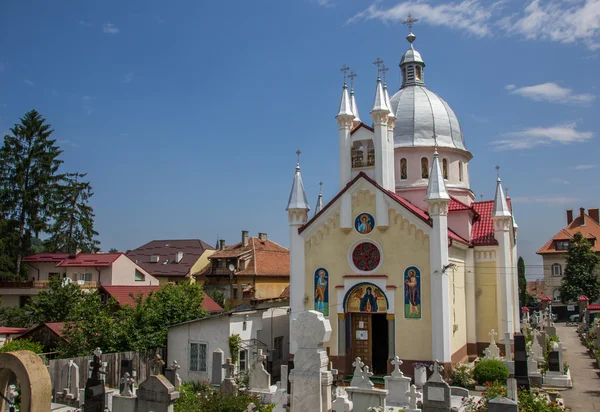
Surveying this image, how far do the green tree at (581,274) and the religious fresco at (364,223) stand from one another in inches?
1482

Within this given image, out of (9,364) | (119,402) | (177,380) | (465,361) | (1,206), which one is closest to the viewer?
(9,364)

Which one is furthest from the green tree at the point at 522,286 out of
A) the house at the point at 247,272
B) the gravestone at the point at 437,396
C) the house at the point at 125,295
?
the gravestone at the point at 437,396

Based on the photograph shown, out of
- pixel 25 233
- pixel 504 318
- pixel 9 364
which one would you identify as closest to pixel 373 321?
pixel 504 318

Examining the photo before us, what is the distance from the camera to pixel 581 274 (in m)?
53.0

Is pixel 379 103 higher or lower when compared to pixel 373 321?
higher

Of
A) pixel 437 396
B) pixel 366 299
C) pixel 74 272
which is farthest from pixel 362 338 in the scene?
pixel 74 272

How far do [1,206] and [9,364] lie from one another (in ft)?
135

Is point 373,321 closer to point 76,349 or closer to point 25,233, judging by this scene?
point 76,349

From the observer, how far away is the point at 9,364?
8.27 m

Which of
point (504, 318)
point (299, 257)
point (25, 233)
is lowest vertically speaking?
point (504, 318)

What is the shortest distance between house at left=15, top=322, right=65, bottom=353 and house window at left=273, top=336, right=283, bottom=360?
33.6 ft

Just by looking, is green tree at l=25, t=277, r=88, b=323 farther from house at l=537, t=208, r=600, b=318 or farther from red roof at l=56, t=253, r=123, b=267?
house at l=537, t=208, r=600, b=318

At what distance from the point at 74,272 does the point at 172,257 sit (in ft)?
37.7

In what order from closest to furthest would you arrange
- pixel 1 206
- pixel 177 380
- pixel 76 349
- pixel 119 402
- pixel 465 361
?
pixel 119 402 → pixel 177 380 → pixel 76 349 → pixel 465 361 → pixel 1 206
